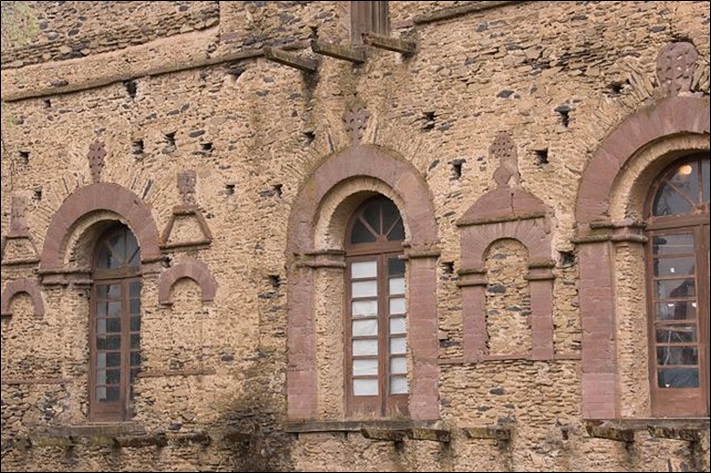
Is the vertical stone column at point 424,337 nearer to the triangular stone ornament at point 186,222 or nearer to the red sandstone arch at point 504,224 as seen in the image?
the red sandstone arch at point 504,224

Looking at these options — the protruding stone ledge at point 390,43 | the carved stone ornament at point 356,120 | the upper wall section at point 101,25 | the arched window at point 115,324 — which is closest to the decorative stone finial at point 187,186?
the arched window at point 115,324

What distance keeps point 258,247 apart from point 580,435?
450 centimetres

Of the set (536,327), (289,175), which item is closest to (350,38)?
(289,175)

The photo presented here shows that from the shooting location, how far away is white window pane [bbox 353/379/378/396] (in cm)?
1755

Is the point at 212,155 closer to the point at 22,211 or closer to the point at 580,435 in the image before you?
the point at 22,211

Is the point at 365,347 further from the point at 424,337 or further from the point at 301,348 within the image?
the point at 424,337

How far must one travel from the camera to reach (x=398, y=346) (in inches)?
685

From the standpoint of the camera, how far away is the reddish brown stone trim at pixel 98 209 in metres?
19.3

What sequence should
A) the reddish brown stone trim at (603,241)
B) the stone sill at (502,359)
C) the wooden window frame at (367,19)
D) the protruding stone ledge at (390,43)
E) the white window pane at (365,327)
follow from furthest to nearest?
the wooden window frame at (367,19) → the white window pane at (365,327) → the protruding stone ledge at (390,43) → the stone sill at (502,359) → the reddish brown stone trim at (603,241)

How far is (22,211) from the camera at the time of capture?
20.4 metres

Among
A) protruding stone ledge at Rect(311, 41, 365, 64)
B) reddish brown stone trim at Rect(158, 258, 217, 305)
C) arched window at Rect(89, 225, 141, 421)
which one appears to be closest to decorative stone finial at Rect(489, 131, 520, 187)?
protruding stone ledge at Rect(311, 41, 365, 64)

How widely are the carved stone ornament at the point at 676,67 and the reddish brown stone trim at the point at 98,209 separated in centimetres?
651

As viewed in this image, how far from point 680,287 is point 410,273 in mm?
2925

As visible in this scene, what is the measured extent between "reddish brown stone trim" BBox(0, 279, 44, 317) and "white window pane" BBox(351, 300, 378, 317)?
4.34 metres
